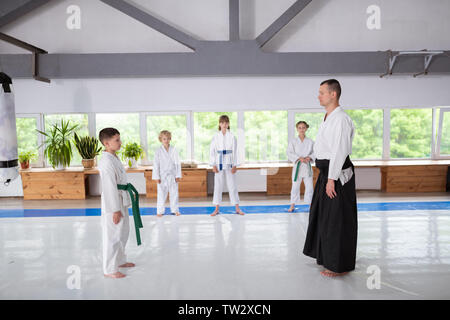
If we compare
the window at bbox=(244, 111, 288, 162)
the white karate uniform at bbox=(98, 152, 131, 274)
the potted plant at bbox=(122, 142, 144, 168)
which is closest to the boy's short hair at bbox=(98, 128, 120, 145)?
the white karate uniform at bbox=(98, 152, 131, 274)

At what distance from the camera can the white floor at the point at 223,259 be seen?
2273 mm

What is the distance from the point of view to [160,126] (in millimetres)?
6121

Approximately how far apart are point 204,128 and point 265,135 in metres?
1.18

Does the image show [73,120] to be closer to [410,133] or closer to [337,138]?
[337,138]

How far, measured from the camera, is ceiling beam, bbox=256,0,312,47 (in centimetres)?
532

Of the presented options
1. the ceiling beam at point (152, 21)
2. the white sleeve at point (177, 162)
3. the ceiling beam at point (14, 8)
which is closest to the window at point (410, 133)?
the ceiling beam at point (152, 21)

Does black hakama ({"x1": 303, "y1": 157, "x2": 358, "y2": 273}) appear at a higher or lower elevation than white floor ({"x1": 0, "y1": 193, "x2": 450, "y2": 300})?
higher

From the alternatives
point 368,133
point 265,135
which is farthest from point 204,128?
point 368,133

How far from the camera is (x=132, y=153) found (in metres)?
5.76

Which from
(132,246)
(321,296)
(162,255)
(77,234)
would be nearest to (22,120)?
(77,234)

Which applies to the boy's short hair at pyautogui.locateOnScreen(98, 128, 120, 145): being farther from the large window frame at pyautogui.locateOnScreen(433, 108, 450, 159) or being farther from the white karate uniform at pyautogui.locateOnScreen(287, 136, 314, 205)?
the large window frame at pyautogui.locateOnScreen(433, 108, 450, 159)

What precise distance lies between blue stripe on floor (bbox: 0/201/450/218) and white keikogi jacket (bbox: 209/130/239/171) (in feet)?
2.31

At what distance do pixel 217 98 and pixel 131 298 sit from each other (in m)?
4.36

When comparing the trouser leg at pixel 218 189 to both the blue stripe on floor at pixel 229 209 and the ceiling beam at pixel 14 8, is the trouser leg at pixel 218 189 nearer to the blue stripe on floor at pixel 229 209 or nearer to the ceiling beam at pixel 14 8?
the blue stripe on floor at pixel 229 209
